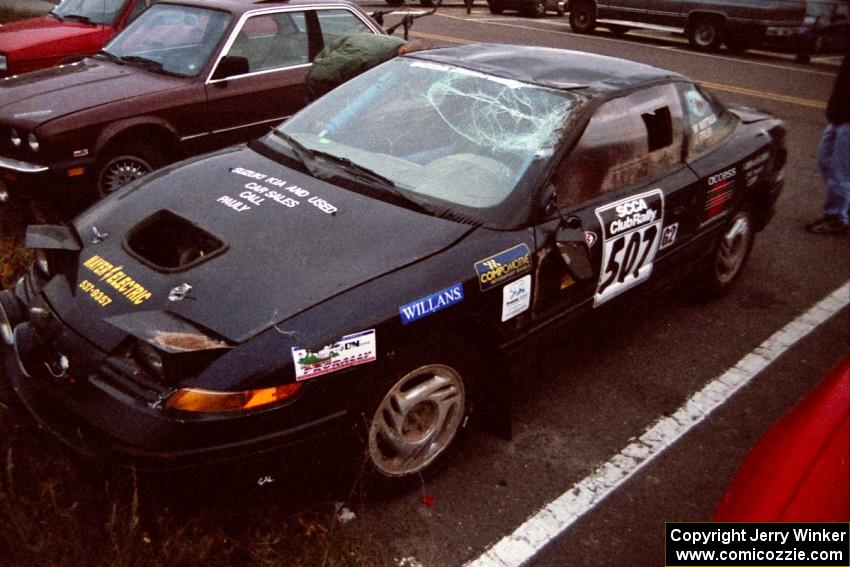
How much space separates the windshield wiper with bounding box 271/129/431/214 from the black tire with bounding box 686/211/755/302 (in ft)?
7.52

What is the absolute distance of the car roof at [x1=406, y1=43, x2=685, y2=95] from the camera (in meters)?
3.84

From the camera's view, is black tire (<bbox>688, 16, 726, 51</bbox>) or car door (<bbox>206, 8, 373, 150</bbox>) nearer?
car door (<bbox>206, 8, 373, 150</bbox>)

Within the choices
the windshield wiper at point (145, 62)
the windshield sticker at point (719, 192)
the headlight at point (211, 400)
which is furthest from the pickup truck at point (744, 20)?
the headlight at point (211, 400)

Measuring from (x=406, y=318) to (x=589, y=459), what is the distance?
1.26m

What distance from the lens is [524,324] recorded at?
3.34 m

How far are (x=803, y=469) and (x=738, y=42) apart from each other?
15020mm

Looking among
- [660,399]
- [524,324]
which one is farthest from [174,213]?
[660,399]

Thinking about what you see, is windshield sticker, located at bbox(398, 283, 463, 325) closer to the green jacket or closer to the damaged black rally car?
the damaged black rally car

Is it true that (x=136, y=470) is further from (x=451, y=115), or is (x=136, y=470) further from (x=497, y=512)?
(x=451, y=115)

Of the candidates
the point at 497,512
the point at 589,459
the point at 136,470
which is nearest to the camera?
the point at 136,470

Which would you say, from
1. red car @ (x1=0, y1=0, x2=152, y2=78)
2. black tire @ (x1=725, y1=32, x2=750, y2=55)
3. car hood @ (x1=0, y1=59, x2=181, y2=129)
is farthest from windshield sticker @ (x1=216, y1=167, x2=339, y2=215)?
black tire @ (x1=725, y1=32, x2=750, y2=55)

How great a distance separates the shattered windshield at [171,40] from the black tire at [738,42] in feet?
39.1

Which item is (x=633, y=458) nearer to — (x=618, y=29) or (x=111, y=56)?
(x=111, y=56)

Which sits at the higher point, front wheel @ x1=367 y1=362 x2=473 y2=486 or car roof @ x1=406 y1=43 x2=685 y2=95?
car roof @ x1=406 y1=43 x2=685 y2=95
